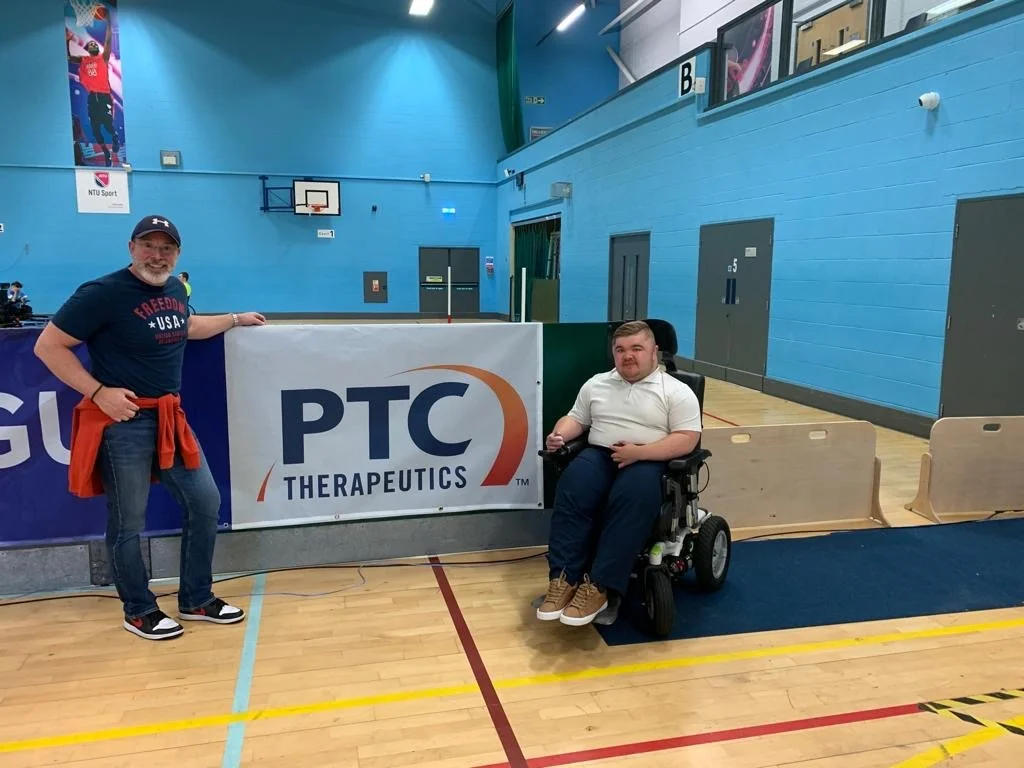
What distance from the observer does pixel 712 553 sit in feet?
9.42

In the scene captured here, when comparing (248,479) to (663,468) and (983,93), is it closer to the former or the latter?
(663,468)

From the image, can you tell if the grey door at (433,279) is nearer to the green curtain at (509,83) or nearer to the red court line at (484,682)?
the green curtain at (509,83)

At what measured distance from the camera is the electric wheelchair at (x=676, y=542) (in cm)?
257

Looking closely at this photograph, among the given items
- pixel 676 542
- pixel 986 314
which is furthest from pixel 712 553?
pixel 986 314

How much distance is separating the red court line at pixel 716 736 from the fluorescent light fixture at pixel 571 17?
16.0 m

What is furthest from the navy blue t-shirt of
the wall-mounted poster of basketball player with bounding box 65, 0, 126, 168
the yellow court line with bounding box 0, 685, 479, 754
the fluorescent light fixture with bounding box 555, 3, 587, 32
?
the fluorescent light fixture with bounding box 555, 3, 587, 32

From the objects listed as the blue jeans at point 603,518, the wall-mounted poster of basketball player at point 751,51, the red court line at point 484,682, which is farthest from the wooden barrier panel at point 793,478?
the wall-mounted poster of basketball player at point 751,51

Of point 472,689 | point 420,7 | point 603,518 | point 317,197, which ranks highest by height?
point 420,7

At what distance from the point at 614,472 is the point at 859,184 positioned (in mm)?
5304

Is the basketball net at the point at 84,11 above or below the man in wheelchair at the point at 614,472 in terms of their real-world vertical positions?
above

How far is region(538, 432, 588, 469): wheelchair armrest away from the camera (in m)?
2.78

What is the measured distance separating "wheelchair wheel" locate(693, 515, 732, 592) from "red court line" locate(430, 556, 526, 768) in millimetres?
935

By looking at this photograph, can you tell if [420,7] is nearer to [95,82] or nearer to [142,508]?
[95,82]

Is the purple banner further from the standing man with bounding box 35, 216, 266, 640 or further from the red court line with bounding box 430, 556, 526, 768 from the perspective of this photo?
the red court line with bounding box 430, 556, 526, 768
